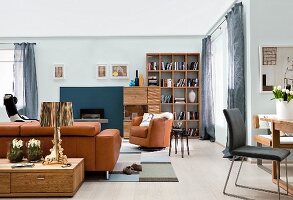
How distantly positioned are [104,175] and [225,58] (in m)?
4.31

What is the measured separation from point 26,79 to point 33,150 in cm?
628

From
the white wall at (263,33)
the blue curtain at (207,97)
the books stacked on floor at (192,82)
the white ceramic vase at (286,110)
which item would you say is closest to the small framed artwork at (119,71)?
the books stacked on floor at (192,82)

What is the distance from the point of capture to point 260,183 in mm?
4344

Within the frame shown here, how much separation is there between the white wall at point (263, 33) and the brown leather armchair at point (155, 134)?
6.35 feet

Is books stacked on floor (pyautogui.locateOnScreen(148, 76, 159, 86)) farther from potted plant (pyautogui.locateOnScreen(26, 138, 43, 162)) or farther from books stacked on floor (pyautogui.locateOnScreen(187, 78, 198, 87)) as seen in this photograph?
potted plant (pyautogui.locateOnScreen(26, 138, 43, 162))

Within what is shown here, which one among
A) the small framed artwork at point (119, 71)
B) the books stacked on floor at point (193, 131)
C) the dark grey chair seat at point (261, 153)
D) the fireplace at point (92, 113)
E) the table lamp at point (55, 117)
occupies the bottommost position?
the books stacked on floor at point (193, 131)

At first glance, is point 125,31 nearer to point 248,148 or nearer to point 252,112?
point 252,112

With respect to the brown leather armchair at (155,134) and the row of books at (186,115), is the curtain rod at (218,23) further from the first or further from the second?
the brown leather armchair at (155,134)

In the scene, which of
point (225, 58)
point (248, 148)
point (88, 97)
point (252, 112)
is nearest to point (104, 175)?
point (248, 148)

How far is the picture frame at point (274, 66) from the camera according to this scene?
5.80 meters

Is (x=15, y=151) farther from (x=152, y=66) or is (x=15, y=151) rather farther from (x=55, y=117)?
(x=152, y=66)

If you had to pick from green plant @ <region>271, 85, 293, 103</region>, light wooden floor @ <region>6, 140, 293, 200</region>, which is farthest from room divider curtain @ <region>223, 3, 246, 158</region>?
green plant @ <region>271, 85, 293, 103</region>

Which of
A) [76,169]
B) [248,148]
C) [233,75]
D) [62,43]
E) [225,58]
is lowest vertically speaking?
[76,169]

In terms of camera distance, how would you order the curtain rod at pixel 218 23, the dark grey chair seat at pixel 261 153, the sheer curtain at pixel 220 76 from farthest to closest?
1. the sheer curtain at pixel 220 76
2. the curtain rod at pixel 218 23
3. the dark grey chair seat at pixel 261 153
